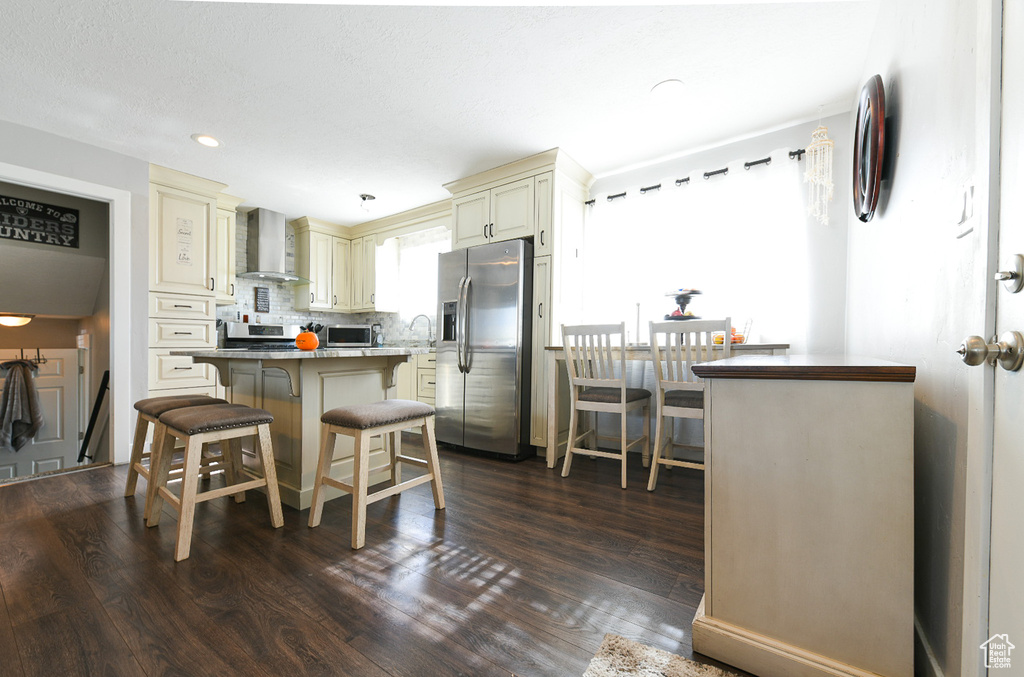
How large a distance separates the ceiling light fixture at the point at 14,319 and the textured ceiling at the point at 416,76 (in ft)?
7.07

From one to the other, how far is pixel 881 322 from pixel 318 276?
17.1 ft

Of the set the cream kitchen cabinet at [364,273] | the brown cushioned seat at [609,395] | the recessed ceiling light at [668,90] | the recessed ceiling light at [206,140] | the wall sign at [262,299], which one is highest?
the recessed ceiling light at [668,90]

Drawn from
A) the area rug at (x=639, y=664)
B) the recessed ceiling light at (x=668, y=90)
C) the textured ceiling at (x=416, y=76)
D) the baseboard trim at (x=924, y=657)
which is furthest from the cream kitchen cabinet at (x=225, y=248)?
the baseboard trim at (x=924, y=657)

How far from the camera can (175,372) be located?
361cm

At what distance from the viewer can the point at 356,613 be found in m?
1.35

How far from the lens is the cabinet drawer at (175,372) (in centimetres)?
349

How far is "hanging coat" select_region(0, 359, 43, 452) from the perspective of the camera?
3889 mm

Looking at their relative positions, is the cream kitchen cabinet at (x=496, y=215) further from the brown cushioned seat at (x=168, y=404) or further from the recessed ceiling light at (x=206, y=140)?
the brown cushioned seat at (x=168, y=404)

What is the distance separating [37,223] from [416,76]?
3.50 m

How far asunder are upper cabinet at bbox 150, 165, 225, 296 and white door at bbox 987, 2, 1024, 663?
475 cm

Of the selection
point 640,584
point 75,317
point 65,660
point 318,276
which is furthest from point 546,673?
point 75,317

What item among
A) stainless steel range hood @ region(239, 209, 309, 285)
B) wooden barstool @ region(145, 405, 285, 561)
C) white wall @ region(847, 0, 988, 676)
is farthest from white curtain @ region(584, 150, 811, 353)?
stainless steel range hood @ region(239, 209, 309, 285)

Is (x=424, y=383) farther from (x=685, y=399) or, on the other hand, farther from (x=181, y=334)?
(x=685, y=399)

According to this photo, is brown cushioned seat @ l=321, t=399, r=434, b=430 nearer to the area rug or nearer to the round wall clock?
the area rug
